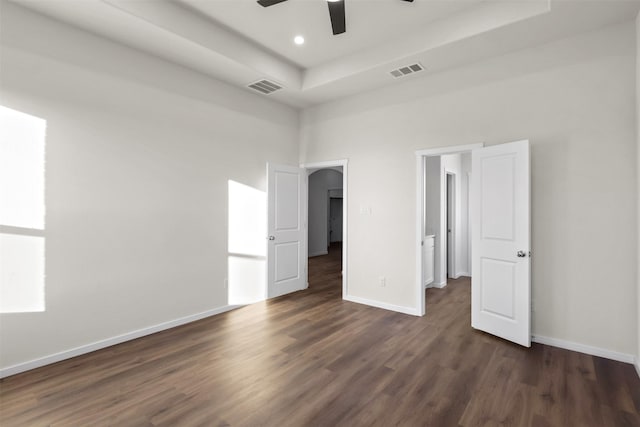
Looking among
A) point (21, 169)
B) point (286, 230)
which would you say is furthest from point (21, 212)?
point (286, 230)

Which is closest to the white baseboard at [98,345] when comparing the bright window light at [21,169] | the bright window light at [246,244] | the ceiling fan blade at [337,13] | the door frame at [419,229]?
the bright window light at [246,244]

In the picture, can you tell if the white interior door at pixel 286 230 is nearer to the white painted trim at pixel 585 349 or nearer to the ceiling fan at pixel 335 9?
the ceiling fan at pixel 335 9

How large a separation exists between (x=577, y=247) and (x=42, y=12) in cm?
546

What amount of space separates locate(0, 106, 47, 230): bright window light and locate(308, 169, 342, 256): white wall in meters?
7.19

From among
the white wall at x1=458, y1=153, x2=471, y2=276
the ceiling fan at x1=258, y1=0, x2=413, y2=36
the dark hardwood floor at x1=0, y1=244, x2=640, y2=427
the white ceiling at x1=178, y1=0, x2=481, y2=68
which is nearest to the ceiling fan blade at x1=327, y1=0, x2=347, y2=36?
the ceiling fan at x1=258, y1=0, x2=413, y2=36

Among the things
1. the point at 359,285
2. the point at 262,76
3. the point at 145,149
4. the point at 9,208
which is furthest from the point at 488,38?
the point at 9,208

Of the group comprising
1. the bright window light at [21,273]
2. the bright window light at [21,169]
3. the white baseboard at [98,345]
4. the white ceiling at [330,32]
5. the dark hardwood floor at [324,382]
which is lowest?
the dark hardwood floor at [324,382]

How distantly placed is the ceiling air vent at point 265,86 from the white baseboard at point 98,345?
3.11m

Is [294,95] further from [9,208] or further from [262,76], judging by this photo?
[9,208]

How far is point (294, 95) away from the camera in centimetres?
489

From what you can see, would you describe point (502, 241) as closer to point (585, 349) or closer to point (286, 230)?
point (585, 349)

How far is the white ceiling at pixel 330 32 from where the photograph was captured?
291 cm

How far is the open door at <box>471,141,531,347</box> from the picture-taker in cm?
325

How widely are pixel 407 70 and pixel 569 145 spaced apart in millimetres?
1955
